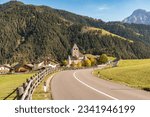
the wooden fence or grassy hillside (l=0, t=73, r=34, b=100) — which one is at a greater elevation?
the wooden fence

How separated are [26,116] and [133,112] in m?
3.92

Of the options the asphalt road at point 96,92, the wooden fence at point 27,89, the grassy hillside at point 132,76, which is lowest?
the grassy hillside at point 132,76

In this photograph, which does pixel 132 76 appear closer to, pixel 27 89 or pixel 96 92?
pixel 96 92

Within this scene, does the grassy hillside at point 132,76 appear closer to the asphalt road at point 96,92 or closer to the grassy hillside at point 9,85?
the asphalt road at point 96,92

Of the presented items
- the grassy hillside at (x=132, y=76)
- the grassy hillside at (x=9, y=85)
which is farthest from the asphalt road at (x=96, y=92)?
the grassy hillside at (x=9, y=85)

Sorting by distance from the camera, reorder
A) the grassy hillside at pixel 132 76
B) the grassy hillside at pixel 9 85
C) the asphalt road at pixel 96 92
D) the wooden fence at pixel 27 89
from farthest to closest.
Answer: the grassy hillside at pixel 132 76, the grassy hillside at pixel 9 85, the asphalt road at pixel 96 92, the wooden fence at pixel 27 89

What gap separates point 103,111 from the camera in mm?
13289

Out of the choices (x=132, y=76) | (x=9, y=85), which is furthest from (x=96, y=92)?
(x=132, y=76)

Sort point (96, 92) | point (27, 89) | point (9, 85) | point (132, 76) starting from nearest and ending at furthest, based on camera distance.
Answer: point (27, 89) < point (96, 92) < point (9, 85) < point (132, 76)

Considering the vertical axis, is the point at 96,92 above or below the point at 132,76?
above

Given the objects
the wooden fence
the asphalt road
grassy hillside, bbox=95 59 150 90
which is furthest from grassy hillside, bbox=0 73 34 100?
grassy hillside, bbox=95 59 150 90

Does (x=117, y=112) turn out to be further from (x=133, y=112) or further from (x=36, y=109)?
A: (x=36, y=109)

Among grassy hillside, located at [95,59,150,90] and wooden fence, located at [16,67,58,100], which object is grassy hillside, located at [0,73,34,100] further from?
grassy hillside, located at [95,59,150,90]

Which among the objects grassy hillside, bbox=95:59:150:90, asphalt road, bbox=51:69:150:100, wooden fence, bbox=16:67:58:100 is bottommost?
grassy hillside, bbox=95:59:150:90
